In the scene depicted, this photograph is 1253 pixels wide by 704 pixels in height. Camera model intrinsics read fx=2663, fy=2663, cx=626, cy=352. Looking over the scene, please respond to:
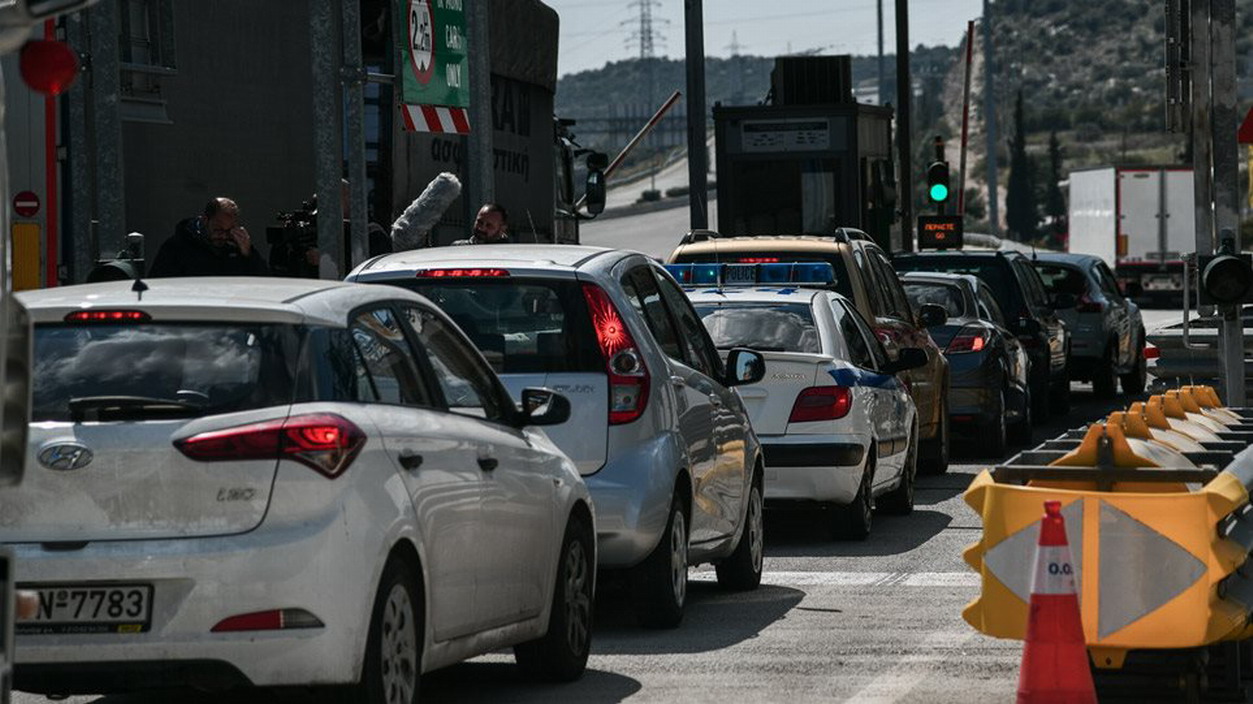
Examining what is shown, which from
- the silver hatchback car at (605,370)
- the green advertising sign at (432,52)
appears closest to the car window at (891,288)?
the green advertising sign at (432,52)

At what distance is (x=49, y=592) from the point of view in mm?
7629

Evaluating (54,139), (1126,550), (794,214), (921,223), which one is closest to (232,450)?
(1126,550)

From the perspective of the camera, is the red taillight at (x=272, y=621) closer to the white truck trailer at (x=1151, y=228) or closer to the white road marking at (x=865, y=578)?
the white road marking at (x=865, y=578)

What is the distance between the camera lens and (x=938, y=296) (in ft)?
74.3

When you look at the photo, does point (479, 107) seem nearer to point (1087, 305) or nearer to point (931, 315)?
point (931, 315)

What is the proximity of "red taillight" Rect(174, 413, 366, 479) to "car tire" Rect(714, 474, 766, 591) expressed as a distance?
5043 mm

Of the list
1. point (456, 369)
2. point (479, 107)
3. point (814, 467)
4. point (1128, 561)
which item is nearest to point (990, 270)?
point (479, 107)

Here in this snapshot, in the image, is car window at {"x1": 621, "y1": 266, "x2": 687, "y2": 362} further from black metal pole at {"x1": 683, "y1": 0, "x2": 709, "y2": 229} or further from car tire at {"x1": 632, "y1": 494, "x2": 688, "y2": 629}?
black metal pole at {"x1": 683, "y1": 0, "x2": 709, "y2": 229}

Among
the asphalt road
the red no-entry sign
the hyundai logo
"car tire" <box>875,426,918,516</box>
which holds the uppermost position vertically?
the red no-entry sign

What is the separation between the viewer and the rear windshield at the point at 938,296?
22.5 metres

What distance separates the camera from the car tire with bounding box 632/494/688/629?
1107 cm

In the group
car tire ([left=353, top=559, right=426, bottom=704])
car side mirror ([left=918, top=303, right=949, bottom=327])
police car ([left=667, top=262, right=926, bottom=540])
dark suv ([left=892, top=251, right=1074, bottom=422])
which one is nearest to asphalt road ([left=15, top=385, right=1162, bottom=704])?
car tire ([left=353, top=559, right=426, bottom=704])

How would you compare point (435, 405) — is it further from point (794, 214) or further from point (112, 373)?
point (794, 214)

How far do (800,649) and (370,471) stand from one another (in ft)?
10.3
